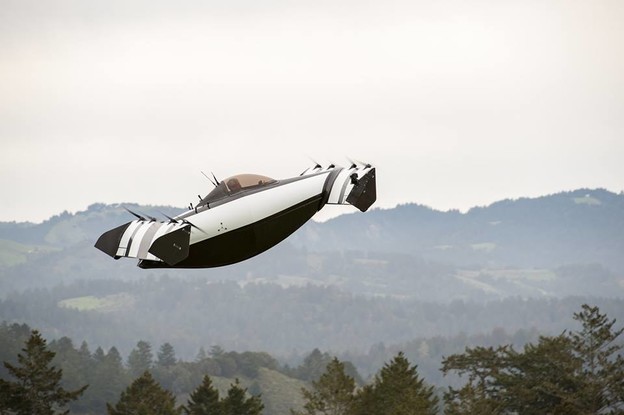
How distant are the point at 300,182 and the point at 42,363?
12884 centimetres

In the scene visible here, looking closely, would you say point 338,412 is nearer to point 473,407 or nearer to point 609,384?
point 473,407

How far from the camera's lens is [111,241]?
44.8 m

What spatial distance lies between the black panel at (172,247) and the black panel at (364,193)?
7.04 metres

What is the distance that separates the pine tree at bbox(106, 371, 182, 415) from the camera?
179750 millimetres

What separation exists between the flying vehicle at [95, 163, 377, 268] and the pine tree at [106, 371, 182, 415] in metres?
133

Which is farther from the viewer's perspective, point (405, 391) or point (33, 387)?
point (33, 387)

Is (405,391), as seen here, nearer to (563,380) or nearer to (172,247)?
(563,380)

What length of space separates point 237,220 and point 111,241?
4.51 metres

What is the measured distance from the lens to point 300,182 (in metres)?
48.2

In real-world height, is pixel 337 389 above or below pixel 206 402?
above

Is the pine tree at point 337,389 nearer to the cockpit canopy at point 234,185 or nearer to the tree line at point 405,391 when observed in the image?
the tree line at point 405,391

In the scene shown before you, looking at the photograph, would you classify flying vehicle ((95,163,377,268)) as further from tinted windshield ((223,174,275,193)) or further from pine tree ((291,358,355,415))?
pine tree ((291,358,355,415))

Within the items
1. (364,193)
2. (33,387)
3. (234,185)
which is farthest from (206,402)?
(364,193)

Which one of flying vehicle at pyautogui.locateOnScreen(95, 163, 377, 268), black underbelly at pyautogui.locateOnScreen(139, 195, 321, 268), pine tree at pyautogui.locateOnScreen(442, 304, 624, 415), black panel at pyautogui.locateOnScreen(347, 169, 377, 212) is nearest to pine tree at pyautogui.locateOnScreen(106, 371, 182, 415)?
pine tree at pyautogui.locateOnScreen(442, 304, 624, 415)
